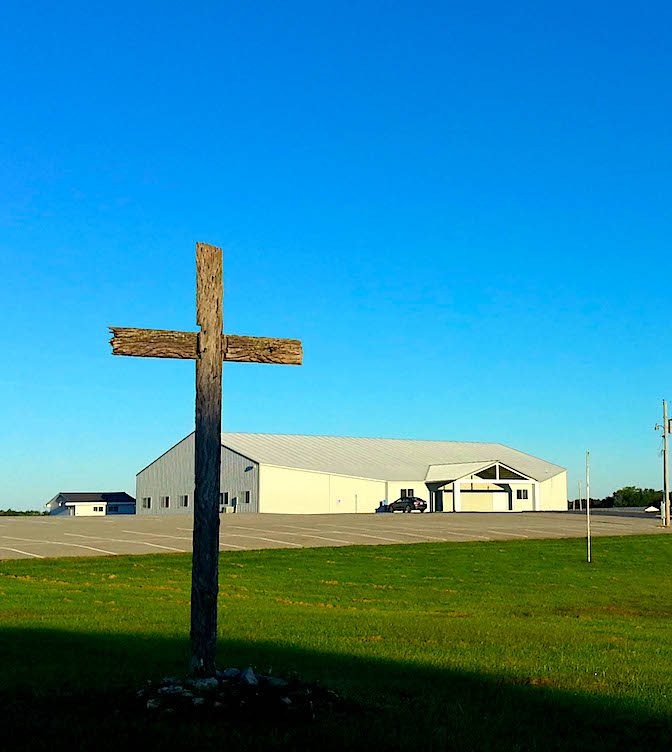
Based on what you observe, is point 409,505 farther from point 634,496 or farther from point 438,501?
point 634,496

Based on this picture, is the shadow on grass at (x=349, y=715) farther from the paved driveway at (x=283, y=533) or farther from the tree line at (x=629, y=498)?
the tree line at (x=629, y=498)

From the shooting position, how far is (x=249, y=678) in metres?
7.42

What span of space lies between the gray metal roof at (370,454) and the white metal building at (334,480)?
13 centimetres

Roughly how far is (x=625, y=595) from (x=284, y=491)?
5977cm

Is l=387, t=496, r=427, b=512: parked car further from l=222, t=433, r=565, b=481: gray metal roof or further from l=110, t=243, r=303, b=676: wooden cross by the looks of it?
l=110, t=243, r=303, b=676: wooden cross

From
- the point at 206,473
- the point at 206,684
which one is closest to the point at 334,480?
the point at 206,473

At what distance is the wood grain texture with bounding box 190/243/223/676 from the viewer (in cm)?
803

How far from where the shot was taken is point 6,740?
A: 622 centimetres

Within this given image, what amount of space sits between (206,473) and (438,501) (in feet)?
273

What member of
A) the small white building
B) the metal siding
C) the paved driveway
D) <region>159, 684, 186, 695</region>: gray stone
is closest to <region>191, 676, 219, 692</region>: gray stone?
<region>159, 684, 186, 695</region>: gray stone

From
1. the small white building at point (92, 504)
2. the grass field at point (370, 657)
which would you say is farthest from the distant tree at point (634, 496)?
the grass field at point (370, 657)

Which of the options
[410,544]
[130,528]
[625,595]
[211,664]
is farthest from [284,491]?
[211,664]

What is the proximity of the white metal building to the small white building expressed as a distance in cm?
1159

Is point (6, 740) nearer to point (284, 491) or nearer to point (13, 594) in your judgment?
point (13, 594)
